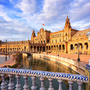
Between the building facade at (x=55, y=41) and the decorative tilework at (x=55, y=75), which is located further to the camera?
the building facade at (x=55, y=41)

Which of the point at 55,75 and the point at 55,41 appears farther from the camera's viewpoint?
the point at 55,41

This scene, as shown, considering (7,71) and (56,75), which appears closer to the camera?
(56,75)

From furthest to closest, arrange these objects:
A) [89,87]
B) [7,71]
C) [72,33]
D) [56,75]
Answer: [72,33] → [7,71] → [56,75] → [89,87]

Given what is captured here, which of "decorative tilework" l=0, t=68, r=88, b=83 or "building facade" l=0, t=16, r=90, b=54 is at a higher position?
"building facade" l=0, t=16, r=90, b=54

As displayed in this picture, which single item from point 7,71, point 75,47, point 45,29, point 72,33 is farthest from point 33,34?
point 7,71

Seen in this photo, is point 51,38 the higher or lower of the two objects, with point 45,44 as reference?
higher

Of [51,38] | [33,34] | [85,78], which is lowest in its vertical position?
[85,78]

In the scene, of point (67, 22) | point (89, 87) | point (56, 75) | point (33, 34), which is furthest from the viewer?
point (33, 34)

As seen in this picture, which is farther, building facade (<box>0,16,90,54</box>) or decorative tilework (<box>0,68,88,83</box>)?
building facade (<box>0,16,90,54</box>)

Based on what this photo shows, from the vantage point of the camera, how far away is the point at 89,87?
133 inches

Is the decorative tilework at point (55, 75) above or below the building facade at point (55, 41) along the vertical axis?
below

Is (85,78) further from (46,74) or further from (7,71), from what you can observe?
(7,71)

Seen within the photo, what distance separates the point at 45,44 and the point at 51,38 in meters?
8.45

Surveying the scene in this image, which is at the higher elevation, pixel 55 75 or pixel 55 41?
pixel 55 41
